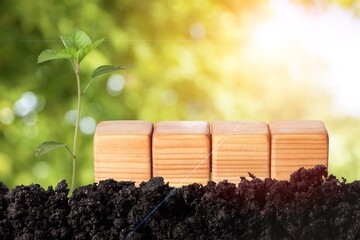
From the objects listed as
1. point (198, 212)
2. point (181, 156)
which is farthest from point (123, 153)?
point (198, 212)

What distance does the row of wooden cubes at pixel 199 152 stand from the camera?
2.46 meters

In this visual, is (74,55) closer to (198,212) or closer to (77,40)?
(77,40)

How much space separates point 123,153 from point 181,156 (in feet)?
0.59

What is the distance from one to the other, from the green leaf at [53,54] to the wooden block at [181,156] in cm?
36

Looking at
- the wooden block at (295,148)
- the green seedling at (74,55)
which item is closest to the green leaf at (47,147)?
the green seedling at (74,55)

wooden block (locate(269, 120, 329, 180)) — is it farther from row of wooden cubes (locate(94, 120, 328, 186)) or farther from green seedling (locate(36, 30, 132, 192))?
green seedling (locate(36, 30, 132, 192))

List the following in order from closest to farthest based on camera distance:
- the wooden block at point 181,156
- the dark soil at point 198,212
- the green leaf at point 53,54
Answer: the dark soil at point 198,212 → the green leaf at point 53,54 → the wooden block at point 181,156

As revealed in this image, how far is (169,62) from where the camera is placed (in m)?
3.86

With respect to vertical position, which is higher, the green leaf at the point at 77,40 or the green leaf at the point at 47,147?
the green leaf at the point at 77,40

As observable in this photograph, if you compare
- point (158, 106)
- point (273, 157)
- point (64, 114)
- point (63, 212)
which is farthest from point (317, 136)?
point (64, 114)

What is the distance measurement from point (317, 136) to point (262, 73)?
145 centimetres

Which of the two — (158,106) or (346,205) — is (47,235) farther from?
(158,106)

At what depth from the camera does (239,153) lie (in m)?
2.47

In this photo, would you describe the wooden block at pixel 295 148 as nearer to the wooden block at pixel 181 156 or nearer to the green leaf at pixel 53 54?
the wooden block at pixel 181 156
